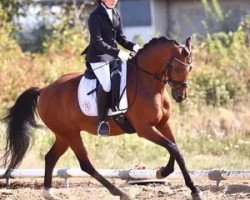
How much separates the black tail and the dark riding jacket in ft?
4.59

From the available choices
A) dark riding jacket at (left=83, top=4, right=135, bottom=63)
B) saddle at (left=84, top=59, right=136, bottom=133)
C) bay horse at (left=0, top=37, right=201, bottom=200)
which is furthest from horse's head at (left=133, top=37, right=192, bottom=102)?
dark riding jacket at (left=83, top=4, right=135, bottom=63)

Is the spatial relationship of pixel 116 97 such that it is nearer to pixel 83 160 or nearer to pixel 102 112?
pixel 102 112

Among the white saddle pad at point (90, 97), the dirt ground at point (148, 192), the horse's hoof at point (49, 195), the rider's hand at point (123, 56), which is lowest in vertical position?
the dirt ground at point (148, 192)

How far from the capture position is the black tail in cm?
1059

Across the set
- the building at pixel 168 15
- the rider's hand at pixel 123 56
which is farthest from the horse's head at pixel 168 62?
the building at pixel 168 15

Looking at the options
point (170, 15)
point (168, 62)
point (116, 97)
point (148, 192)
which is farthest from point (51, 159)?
point (170, 15)

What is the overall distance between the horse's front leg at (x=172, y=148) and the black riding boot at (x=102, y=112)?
0.69m

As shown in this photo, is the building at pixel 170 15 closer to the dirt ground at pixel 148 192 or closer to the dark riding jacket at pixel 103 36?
the dirt ground at pixel 148 192

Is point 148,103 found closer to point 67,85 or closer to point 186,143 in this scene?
point 67,85

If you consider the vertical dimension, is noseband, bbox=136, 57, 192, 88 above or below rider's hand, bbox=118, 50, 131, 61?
below

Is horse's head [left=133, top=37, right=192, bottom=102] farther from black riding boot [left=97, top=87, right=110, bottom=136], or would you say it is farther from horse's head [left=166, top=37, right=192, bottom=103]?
black riding boot [left=97, top=87, right=110, bottom=136]

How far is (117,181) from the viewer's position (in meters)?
12.1

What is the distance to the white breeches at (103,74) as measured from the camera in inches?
372

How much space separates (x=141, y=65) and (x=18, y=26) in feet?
44.4
